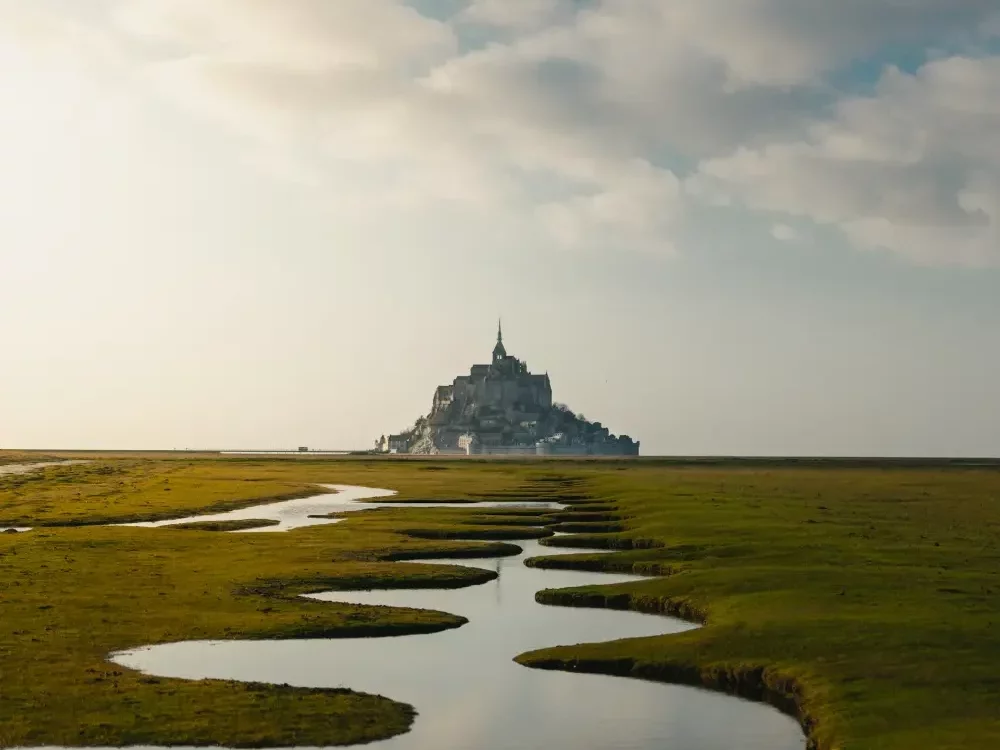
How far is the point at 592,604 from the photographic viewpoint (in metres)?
39.7

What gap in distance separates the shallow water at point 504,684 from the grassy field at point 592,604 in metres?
0.88

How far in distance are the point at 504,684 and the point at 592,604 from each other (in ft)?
41.1

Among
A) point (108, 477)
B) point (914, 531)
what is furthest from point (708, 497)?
point (108, 477)

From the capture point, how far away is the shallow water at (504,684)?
2314 cm

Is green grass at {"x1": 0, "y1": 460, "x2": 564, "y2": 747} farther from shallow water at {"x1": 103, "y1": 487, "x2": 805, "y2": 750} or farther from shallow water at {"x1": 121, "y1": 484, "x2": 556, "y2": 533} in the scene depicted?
shallow water at {"x1": 121, "y1": 484, "x2": 556, "y2": 533}

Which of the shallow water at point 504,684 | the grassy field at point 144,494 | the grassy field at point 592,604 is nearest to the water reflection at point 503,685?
the shallow water at point 504,684

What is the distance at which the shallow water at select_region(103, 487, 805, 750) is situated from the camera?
23.1 m

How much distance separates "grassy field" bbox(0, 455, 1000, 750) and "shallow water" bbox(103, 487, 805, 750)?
881 millimetres

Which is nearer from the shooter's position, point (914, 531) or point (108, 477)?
point (914, 531)

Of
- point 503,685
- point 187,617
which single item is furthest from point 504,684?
point 187,617

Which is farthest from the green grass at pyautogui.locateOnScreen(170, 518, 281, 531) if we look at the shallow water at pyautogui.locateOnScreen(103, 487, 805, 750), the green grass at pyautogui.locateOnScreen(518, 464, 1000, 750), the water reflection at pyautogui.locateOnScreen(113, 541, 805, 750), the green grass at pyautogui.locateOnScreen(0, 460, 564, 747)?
the water reflection at pyautogui.locateOnScreen(113, 541, 805, 750)

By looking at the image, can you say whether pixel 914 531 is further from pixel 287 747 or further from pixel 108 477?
pixel 108 477

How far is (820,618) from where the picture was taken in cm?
3225

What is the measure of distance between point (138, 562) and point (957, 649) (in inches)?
1330
